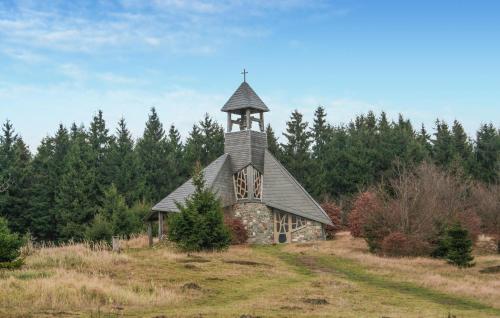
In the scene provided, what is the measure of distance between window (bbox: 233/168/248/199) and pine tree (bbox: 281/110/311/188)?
24.9m

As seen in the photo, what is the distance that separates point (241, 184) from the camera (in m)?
43.8

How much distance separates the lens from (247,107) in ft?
147

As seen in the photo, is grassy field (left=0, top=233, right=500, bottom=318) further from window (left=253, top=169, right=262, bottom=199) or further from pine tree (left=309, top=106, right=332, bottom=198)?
pine tree (left=309, top=106, right=332, bottom=198)

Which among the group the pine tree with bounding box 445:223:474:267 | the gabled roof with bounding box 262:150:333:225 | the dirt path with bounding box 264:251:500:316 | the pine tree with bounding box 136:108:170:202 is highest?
the pine tree with bounding box 136:108:170:202

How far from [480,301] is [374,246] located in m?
13.9

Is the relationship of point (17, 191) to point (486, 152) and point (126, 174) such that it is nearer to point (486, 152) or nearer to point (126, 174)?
point (126, 174)

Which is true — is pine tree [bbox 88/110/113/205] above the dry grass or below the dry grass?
above

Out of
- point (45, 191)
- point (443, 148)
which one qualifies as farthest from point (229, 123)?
point (443, 148)

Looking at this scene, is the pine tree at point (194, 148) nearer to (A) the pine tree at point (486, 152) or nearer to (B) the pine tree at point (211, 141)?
(B) the pine tree at point (211, 141)

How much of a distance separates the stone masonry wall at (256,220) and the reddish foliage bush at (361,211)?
6688 millimetres

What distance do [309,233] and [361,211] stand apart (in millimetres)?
6534

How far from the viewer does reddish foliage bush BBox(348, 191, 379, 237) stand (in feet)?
114

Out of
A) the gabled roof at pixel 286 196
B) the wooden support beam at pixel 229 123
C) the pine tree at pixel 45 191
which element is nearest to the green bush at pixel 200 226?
the gabled roof at pixel 286 196

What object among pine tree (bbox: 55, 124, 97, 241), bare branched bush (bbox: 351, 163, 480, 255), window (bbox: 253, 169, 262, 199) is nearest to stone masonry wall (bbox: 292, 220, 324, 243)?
window (bbox: 253, 169, 262, 199)
